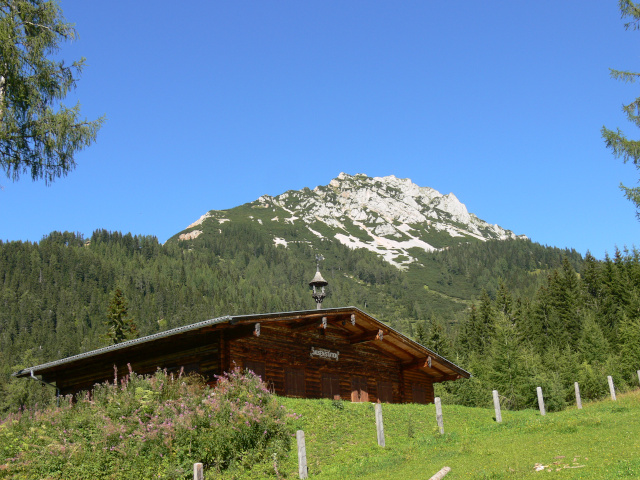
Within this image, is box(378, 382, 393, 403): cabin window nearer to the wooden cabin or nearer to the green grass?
the wooden cabin

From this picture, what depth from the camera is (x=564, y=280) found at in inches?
3452

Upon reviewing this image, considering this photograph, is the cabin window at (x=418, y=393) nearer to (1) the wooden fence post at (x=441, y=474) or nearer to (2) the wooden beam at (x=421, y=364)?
(2) the wooden beam at (x=421, y=364)

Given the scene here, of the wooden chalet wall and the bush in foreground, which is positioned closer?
the bush in foreground

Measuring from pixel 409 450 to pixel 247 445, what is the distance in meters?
4.60

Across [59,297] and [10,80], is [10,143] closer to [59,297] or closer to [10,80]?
[10,80]

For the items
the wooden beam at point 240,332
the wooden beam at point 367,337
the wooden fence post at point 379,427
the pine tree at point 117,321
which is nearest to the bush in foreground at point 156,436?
the wooden fence post at point 379,427

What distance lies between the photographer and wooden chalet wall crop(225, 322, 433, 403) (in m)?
23.7

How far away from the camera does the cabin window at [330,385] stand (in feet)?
87.2

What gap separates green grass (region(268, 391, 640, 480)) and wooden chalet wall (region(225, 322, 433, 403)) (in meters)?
3.47

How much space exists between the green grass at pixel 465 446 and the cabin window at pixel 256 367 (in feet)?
10.1

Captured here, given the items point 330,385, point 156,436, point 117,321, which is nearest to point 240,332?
point 330,385

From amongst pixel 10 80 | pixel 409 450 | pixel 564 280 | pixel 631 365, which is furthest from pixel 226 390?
pixel 564 280

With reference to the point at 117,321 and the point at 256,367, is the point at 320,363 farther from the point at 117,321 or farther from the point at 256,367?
the point at 117,321

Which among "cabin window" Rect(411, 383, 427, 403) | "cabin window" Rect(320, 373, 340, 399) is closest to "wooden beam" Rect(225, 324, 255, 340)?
"cabin window" Rect(320, 373, 340, 399)
